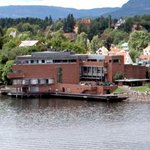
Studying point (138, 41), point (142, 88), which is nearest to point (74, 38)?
point (138, 41)

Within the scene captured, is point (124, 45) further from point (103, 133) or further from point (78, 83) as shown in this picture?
point (103, 133)

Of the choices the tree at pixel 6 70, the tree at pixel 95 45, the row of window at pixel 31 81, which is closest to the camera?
the row of window at pixel 31 81

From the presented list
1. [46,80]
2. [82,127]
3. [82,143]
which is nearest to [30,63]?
[46,80]

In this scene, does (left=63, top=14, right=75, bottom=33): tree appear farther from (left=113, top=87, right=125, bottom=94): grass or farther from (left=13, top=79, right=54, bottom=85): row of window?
(left=113, top=87, right=125, bottom=94): grass

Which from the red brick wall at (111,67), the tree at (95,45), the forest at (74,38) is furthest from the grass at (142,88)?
the tree at (95,45)

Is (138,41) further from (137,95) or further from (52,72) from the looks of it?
(137,95)

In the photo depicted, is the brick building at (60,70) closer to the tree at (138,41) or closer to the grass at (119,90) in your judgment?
the grass at (119,90)

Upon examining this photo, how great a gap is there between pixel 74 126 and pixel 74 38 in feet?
220

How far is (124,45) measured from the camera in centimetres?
8275

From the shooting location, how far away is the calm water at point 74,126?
29.1m

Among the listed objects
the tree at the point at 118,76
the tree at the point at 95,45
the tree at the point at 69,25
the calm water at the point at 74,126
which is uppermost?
the tree at the point at 69,25

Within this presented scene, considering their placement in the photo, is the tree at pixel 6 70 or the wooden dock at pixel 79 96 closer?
the wooden dock at pixel 79 96

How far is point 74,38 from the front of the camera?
332ft

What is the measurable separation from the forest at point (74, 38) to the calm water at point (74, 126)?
1437 cm
